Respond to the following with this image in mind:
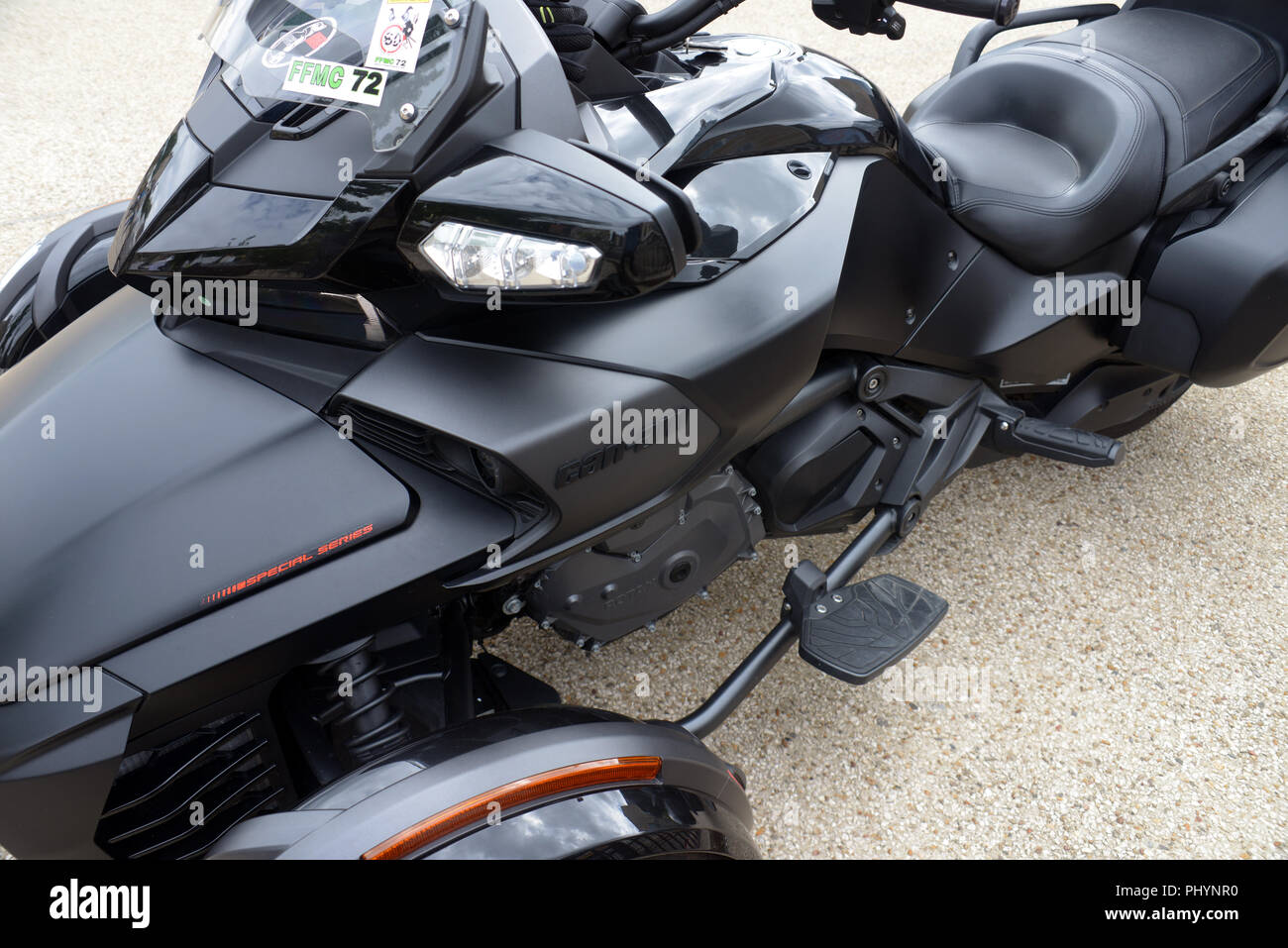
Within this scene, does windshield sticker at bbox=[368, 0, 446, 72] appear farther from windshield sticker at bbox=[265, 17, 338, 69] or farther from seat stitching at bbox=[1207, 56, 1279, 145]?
seat stitching at bbox=[1207, 56, 1279, 145]

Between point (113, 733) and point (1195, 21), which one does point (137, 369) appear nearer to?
point (113, 733)

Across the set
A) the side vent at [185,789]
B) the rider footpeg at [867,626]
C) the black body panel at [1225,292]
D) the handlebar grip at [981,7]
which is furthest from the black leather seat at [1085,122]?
the side vent at [185,789]

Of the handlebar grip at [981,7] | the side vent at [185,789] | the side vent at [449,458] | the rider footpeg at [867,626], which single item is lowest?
the rider footpeg at [867,626]

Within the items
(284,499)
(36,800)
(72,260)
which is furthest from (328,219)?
(72,260)

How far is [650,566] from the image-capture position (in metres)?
1.60

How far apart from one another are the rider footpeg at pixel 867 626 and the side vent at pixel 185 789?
0.94 m

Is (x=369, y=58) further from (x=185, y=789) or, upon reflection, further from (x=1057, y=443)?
(x=1057, y=443)

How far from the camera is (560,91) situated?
1.25 m

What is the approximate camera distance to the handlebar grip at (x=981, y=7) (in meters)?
1.51

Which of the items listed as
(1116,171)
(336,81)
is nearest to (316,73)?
(336,81)

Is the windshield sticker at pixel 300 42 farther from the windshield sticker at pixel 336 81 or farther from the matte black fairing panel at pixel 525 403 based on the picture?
the matte black fairing panel at pixel 525 403

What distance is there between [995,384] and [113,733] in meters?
1.74

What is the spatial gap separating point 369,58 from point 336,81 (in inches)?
1.9

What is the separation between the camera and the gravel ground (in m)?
1.89
